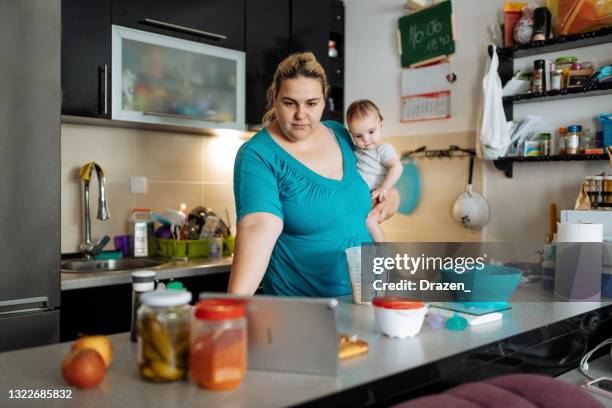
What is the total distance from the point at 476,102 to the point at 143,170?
174 centimetres

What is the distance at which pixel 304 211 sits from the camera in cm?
160

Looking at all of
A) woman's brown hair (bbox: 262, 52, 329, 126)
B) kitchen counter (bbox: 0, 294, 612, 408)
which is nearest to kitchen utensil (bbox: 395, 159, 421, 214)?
woman's brown hair (bbox: 262, 52, 329, 126)

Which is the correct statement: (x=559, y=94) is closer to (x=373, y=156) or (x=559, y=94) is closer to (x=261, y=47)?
(x=373, y=156)

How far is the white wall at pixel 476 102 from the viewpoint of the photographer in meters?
2.44

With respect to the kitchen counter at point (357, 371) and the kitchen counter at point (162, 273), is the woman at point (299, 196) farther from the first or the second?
the kitchen counter at point (162, 273)

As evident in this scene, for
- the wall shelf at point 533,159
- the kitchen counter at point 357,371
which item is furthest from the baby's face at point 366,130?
the wall shelf at point 533,159

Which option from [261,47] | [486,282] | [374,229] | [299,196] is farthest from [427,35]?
[486,282]

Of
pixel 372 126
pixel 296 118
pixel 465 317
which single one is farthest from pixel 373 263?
pixel 372 126

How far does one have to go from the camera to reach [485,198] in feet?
8.96

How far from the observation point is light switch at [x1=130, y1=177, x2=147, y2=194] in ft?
9.28

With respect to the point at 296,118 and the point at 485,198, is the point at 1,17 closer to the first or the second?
the point at 296,118

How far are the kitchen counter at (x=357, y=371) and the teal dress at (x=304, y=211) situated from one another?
1.08ft

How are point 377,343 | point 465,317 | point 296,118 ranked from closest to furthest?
point 377,343, point 465,317, point 296,118

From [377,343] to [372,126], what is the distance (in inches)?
39.7
